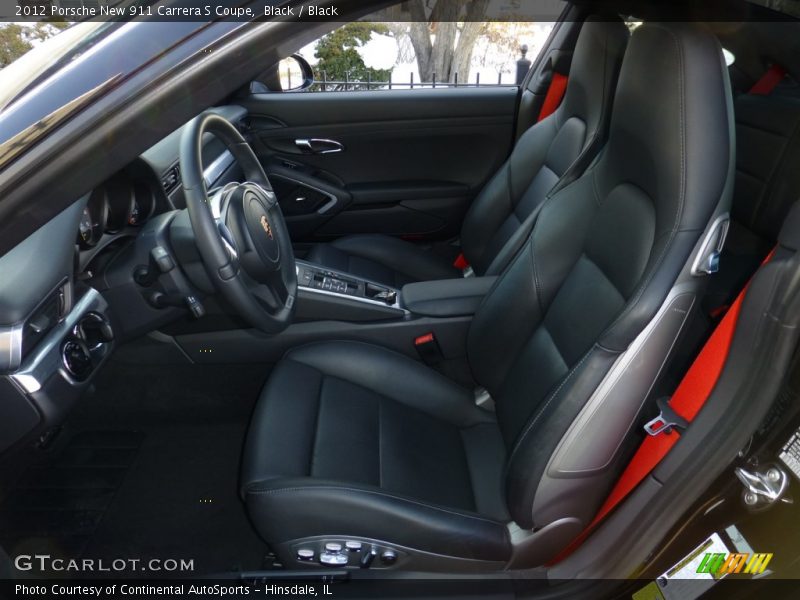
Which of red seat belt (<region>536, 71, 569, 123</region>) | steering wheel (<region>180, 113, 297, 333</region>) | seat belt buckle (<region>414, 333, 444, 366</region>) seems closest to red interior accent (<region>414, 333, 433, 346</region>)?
seat belt buckle (<region>414, 333, 444, 366</region>)

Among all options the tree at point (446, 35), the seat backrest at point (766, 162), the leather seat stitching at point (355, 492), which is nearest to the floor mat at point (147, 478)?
the leather seat stitching at point (355, 492)

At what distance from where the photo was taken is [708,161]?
901 mm

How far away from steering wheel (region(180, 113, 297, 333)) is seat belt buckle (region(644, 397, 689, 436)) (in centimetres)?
80

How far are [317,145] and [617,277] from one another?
1776mm

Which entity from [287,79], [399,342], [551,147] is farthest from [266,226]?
[287,79]

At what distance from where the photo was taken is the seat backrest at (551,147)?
5.40 feet

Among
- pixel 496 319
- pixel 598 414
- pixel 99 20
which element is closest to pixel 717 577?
pixel 598 414

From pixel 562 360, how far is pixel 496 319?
0.28m

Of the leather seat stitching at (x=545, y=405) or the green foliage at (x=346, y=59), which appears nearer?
the leather seat stitching at (x=545, y=405)

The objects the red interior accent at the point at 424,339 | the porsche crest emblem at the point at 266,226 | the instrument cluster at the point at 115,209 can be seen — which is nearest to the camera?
the instrument cluster at the point at 115,209

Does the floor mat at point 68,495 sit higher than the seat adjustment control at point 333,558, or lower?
lower

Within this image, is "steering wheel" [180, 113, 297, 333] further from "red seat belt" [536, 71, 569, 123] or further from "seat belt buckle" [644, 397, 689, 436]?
"red seat belt" [536, 71, 569, 123]

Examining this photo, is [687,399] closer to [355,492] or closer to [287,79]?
[355,492]

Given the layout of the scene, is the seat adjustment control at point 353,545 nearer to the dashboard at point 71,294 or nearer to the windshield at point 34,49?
the dashboard at point 71,294
